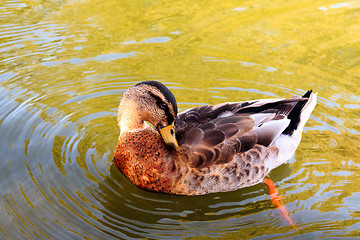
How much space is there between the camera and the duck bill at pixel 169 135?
5227 mm

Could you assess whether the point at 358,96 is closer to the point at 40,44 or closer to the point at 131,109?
the point at 131,109

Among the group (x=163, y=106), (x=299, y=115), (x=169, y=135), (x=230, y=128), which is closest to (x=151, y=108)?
(x=163, y=106)

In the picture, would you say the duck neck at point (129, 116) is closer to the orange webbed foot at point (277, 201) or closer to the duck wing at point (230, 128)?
the duck wing at point (230, 128)

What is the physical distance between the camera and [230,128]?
17.6ft

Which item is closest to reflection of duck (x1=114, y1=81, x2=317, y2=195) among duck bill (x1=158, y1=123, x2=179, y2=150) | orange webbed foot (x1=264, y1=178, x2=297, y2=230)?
duck bill (x1=158, y1=123, x2=179, y2=150)

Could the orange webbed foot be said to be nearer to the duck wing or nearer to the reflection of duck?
the reflection of duck

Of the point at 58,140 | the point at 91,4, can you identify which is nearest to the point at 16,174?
the point at 58,140

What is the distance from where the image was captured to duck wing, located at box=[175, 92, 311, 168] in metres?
5.25

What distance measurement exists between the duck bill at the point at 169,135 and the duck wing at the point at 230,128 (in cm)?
9

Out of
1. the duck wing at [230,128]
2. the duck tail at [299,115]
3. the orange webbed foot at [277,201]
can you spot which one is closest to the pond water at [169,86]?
the orange webbed foot at [277,201]

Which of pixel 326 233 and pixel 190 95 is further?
pixel 190 95

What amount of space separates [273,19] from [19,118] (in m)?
5.33

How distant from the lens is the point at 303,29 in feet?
29.7

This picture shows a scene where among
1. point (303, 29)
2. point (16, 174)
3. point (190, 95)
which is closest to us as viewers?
point (16, 174)
